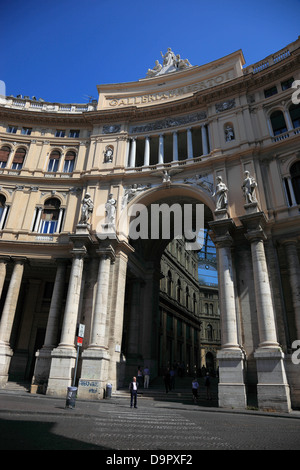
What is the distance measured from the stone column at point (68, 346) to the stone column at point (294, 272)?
13664mm

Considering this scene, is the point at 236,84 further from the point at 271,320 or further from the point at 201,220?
the point at 271,320

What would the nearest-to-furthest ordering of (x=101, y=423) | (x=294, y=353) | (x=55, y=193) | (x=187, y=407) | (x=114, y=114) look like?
(x=101, y=423)
(x=187, y=407)
(x=294, y=353)
(x=55, y=193)
(x=114, y=114)

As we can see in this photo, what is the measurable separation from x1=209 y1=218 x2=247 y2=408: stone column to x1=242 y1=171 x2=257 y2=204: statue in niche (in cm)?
194

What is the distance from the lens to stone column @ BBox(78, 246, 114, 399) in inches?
735

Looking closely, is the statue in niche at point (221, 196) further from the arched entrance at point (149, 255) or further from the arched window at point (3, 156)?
the arched window at point (3, 156)

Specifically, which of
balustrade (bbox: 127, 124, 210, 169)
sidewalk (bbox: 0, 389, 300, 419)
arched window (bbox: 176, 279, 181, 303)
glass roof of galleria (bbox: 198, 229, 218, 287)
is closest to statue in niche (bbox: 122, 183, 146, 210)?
balustrade (bbox: 127, 124, 210, 169)

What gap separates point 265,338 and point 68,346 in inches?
472

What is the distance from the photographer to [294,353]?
1706 centimetres

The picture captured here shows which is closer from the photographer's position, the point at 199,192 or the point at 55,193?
the point at 199,192

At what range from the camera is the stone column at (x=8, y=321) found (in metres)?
21.6

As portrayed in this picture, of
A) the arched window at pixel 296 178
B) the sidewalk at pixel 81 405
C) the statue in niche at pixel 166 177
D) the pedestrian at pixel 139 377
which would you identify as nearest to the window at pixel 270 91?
the arched window at pixel 296 178

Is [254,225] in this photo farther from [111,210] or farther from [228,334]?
[111,210]
